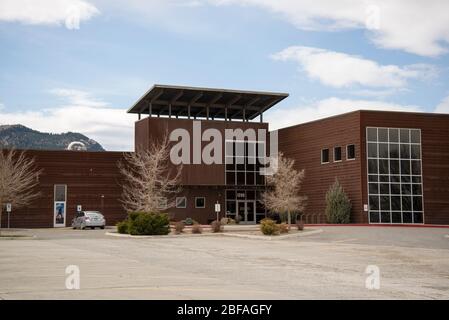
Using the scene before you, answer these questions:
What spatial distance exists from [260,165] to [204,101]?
328 inches

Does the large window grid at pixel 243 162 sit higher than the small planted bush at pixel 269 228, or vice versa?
the large window grid at pixel 243 162

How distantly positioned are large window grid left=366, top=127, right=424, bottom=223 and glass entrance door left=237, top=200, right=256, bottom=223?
15.4 metres

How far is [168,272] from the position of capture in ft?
49.6

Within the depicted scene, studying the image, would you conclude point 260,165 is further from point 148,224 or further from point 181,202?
point 148,224

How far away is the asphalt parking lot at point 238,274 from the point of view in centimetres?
1129

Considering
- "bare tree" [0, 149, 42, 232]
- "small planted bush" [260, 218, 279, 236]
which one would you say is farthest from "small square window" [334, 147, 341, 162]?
"bare tree" [0, 149, 42, 232]

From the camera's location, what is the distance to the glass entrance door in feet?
189

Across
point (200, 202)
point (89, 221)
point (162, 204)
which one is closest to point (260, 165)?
point (200, 202)

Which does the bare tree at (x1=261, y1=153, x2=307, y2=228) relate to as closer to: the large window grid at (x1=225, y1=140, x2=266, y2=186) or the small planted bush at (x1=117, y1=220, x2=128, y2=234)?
the large window grid at (x1=225, y1=140, x2=266, y2=186)

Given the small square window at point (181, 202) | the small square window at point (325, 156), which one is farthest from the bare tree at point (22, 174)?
the small square window at point (325, 156)

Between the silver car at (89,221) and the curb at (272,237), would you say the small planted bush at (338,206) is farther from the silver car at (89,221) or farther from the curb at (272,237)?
the silver car at (89,221)

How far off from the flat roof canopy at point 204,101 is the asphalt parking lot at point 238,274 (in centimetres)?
3077
